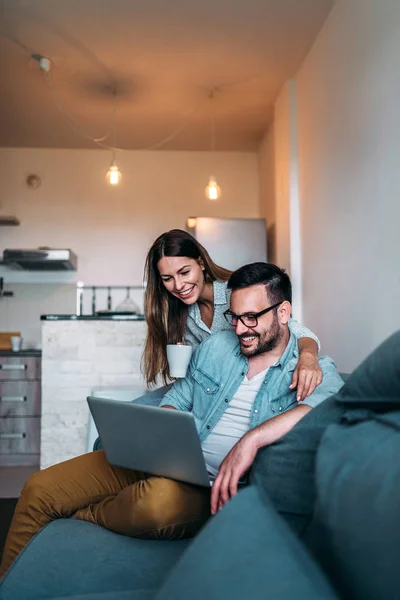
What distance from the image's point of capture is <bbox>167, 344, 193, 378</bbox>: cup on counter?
200 centimetres

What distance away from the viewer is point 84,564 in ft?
4.53

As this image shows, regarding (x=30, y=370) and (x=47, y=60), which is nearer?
(x=47, y=60)

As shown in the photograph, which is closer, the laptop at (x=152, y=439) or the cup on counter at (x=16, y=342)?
the laptop at (x=152, y=439)

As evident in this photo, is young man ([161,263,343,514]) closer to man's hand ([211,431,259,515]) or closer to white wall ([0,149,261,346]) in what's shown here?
man's hand ([211,431,259,515])

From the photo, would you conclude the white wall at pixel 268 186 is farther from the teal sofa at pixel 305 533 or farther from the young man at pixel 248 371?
the teal sofa at pixel 305 533

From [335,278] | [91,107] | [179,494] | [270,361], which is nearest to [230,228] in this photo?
[91,107]

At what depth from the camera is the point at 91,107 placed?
16.3 ft

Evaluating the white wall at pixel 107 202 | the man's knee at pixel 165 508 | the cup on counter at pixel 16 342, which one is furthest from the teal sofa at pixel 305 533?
the white wall at pixel 107 202

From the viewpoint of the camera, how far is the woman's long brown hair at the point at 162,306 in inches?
93.6

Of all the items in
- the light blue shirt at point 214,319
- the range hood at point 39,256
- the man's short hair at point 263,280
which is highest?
the range hood at point 39,256

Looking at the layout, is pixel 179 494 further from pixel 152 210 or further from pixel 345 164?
pixel 152 210

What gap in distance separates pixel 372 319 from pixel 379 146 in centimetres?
81

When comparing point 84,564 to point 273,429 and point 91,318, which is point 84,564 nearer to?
point 273,429

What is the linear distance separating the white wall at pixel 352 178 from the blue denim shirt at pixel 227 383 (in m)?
0.95
